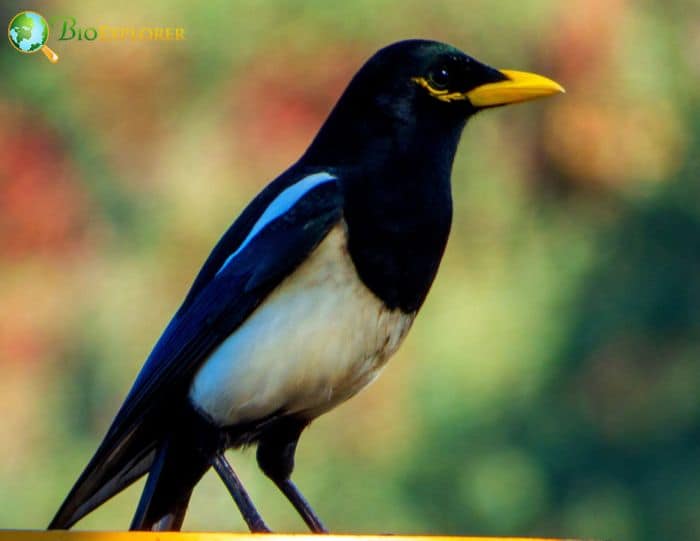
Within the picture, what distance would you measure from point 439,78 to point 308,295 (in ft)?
1.24

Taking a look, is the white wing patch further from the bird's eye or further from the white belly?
the bird's eye

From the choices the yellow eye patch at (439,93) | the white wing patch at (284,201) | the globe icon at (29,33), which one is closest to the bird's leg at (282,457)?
the white wing patch at (284,201)

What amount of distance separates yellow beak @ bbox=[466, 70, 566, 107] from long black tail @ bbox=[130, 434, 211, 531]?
24.1 inches

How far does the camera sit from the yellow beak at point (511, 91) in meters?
2.38

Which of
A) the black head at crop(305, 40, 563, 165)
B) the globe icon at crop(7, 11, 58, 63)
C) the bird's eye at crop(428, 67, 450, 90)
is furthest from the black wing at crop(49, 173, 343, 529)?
the globe icon at crop(7, 11, 58, 63)

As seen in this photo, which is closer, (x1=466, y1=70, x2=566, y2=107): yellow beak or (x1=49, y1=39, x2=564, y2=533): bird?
(x1=49, y1=39, x2=564, y2=533): bird

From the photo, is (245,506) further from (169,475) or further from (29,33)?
(29,33)

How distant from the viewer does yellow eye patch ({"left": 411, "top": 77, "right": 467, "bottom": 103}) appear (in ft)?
7.82

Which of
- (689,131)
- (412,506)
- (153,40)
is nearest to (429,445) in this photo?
(412,506)

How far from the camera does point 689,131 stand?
416cm

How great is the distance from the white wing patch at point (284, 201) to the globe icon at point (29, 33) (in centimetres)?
223

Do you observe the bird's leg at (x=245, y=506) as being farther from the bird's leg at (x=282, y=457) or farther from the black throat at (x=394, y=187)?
the black throat at (x=394, y=187)

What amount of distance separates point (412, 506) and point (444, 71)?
1.53 meters

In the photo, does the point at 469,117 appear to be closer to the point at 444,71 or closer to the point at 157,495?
the point at 444,71
